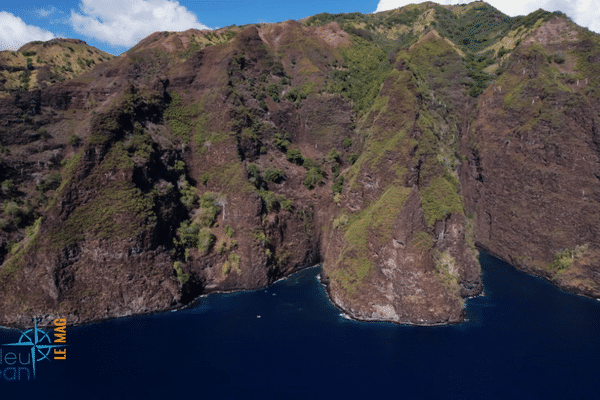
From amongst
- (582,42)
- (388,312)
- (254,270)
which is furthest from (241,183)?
(582,42)

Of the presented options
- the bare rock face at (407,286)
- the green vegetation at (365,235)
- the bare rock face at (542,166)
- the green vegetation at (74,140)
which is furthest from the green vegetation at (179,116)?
the bare rock face at (542,166)

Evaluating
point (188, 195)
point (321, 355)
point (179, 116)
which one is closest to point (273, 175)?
point (188, 195)

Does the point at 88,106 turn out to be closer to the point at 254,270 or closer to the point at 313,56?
the point at 254,270

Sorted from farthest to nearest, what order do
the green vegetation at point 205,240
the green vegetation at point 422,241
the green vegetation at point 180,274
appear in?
1. the green vegetation at point 205,240
2. the green vegetation at point 180,274
3. the green vegetation at point 422,241

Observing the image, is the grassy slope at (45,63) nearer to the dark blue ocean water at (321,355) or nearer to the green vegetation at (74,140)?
the green vegetation at (74,140)

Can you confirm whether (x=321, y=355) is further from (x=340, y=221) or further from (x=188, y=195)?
(x=188, y=195)

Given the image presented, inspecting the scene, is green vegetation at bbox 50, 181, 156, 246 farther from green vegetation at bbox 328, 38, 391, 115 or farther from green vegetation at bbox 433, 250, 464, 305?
green vegetation at bbox 328, 38, 391, 115

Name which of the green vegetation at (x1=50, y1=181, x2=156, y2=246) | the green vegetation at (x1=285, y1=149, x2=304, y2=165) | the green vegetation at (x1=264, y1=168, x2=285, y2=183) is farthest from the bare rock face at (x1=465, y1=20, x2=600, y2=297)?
the green vegetation at (x1=50, y1=181, x2=156, y2=246)
